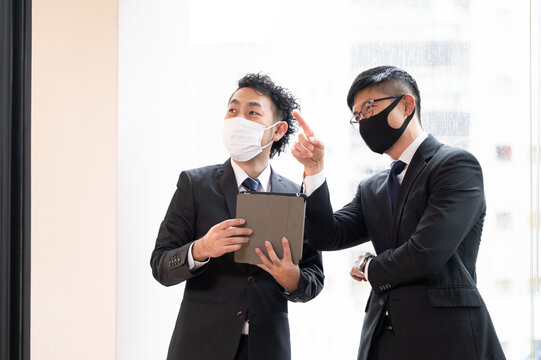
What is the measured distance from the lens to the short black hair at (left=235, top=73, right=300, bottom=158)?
2082 millimetres

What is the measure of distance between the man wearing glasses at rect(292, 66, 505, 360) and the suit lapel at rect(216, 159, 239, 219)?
262 mm

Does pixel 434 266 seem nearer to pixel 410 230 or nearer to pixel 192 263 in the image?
pixel 410 230

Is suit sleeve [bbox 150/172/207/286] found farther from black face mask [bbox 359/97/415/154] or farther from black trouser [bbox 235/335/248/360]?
black face mask [bbox 359/97/415/154]

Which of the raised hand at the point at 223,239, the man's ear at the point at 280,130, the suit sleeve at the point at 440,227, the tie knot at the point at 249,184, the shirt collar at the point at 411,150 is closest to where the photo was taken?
the suit sleeve at the point at 440,227

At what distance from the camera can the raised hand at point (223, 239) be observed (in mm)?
1680

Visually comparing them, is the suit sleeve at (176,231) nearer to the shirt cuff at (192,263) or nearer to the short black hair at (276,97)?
the shirt cuff at (192,263)

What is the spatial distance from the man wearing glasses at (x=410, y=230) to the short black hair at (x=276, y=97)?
1.07 ft

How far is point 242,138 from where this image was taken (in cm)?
196

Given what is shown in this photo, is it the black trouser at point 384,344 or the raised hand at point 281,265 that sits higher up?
the raised hand at point 281,265

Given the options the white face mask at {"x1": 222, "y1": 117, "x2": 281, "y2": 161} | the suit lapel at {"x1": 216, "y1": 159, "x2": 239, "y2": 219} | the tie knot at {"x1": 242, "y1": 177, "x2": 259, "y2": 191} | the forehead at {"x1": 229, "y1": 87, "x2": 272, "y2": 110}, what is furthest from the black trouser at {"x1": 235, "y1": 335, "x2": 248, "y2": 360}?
the forehead at {"x1": 229, "y1": 87, "x2": 272, "y2": 110}

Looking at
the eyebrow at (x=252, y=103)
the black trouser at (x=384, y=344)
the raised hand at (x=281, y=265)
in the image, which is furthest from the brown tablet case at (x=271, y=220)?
the eyebrow at (x=252, y=103)

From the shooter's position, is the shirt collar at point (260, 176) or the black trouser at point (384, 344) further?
the shirt collar at point (260, 176)

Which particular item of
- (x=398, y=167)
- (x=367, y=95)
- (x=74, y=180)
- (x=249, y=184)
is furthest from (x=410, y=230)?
(x=74, y=180)

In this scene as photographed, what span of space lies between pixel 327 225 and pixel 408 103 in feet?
1.64
